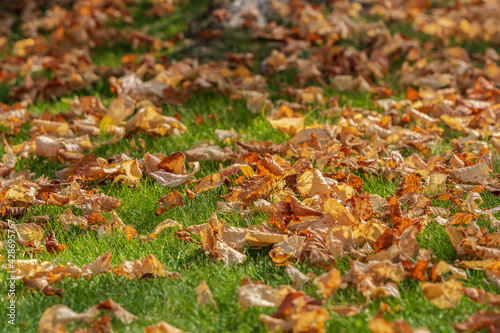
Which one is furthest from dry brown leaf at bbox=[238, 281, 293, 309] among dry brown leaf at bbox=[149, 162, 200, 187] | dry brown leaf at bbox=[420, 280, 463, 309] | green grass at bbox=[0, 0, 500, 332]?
dry brown leaf at bbox=[149, 162, 200, 187]

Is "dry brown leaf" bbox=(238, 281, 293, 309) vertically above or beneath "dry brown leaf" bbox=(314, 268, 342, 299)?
beneath

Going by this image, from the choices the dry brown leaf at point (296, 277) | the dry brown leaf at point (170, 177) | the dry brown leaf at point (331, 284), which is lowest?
the dry brown leaf at point (170, 177)

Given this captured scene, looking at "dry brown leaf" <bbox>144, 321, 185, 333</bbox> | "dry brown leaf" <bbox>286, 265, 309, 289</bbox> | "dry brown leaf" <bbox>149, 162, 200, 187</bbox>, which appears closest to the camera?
"dry brown leaf" <bbox>144, 321, 185, 333</bbox>

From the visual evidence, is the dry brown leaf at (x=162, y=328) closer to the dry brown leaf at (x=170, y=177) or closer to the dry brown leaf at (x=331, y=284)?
the dry brown leaf at (x=331, y=284)

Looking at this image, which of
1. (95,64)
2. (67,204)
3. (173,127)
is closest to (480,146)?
(173,127)

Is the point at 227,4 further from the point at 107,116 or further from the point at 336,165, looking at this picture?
the point at 336,165

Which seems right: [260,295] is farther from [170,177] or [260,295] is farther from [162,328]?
[170,177]

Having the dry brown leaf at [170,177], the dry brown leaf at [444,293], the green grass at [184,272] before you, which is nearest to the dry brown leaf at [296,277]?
the green grass at [184,272]

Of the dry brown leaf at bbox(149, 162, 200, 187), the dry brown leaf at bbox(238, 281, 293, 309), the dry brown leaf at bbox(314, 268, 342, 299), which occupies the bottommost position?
the dry brown leaf at bbox(149, 162, 200, 187)

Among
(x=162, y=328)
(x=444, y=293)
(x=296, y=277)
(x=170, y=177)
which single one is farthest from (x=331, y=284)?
(x=170, y=177)

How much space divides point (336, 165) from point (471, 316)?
1.36m

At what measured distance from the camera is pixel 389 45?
4.98 metres

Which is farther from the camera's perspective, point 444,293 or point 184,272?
point 184,272

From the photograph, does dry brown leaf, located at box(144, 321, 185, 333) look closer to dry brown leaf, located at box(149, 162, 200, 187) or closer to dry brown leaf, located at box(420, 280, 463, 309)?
dry brown leaf, located at box(420, 280, 463, 309)
